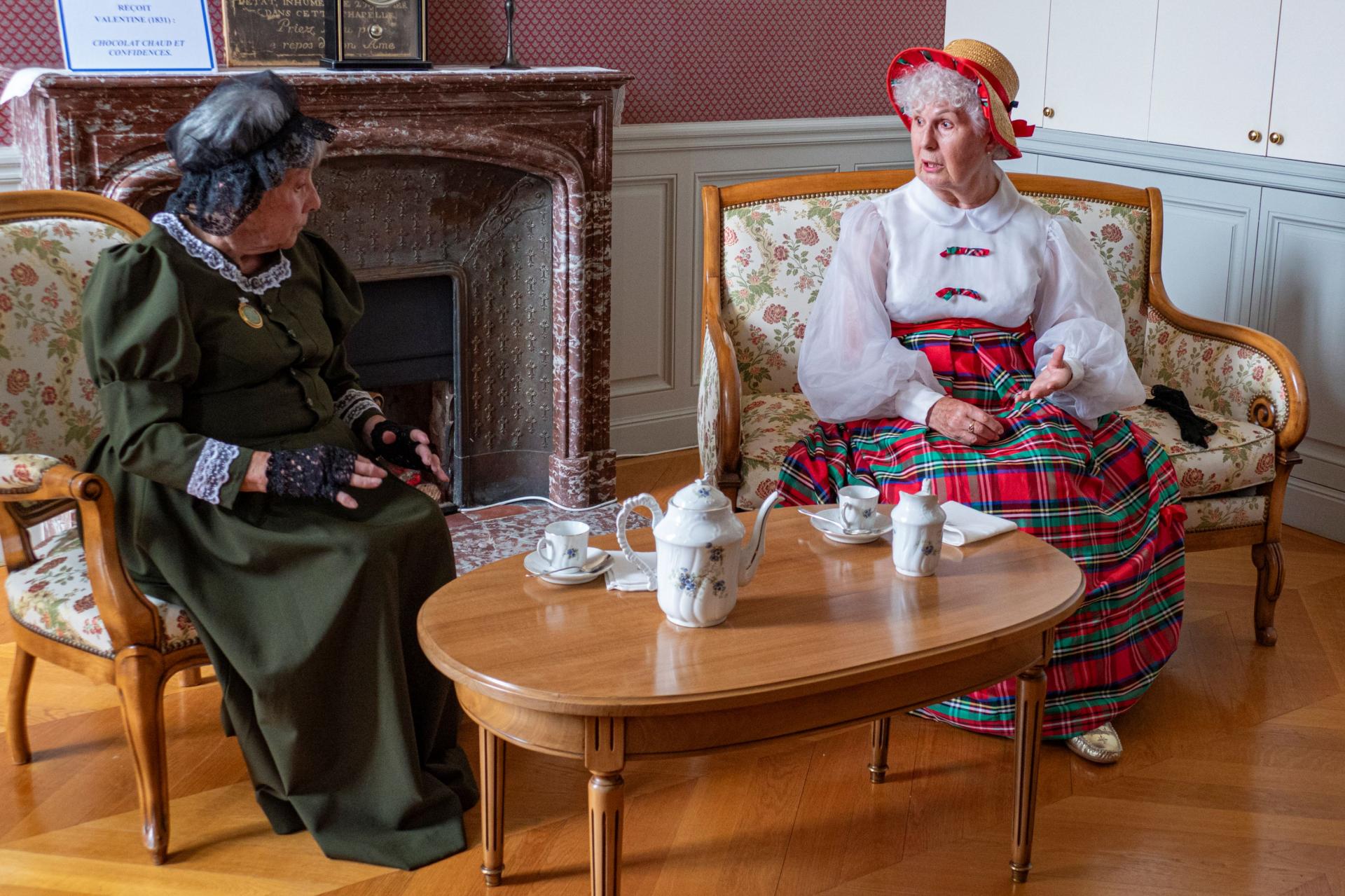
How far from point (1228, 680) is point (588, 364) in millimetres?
1852

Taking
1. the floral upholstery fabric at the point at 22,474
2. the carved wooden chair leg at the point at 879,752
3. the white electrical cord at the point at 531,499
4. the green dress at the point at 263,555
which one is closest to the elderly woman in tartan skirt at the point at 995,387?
the carved wooden chair leg at the point at 879,752

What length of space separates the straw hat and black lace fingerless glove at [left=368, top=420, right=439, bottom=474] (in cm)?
125

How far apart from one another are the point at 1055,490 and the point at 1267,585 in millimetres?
822

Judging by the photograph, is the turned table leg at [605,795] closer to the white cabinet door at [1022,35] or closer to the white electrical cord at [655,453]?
the white electrical cord at [655,453]

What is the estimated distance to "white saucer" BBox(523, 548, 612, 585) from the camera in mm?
1942

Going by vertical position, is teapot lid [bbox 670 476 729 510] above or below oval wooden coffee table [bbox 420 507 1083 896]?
above

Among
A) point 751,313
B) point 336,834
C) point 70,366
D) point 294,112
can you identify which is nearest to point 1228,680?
point 751,313

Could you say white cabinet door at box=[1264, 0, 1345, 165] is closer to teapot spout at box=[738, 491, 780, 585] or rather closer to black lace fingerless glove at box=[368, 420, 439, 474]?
teapot spout at box=[738, 491, 780, 585]

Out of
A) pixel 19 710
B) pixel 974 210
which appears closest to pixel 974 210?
pixel 974 210

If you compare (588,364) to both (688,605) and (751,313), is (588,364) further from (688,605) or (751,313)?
(688,605)

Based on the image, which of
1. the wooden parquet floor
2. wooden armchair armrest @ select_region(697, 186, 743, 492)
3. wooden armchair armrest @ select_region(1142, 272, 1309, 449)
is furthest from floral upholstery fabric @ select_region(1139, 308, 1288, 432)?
wooden armchair armrest @ select_region(697, 186, 743, 492)

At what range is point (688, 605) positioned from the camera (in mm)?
1792

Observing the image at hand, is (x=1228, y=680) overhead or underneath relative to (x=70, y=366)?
underneath

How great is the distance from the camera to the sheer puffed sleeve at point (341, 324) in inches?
95.4
